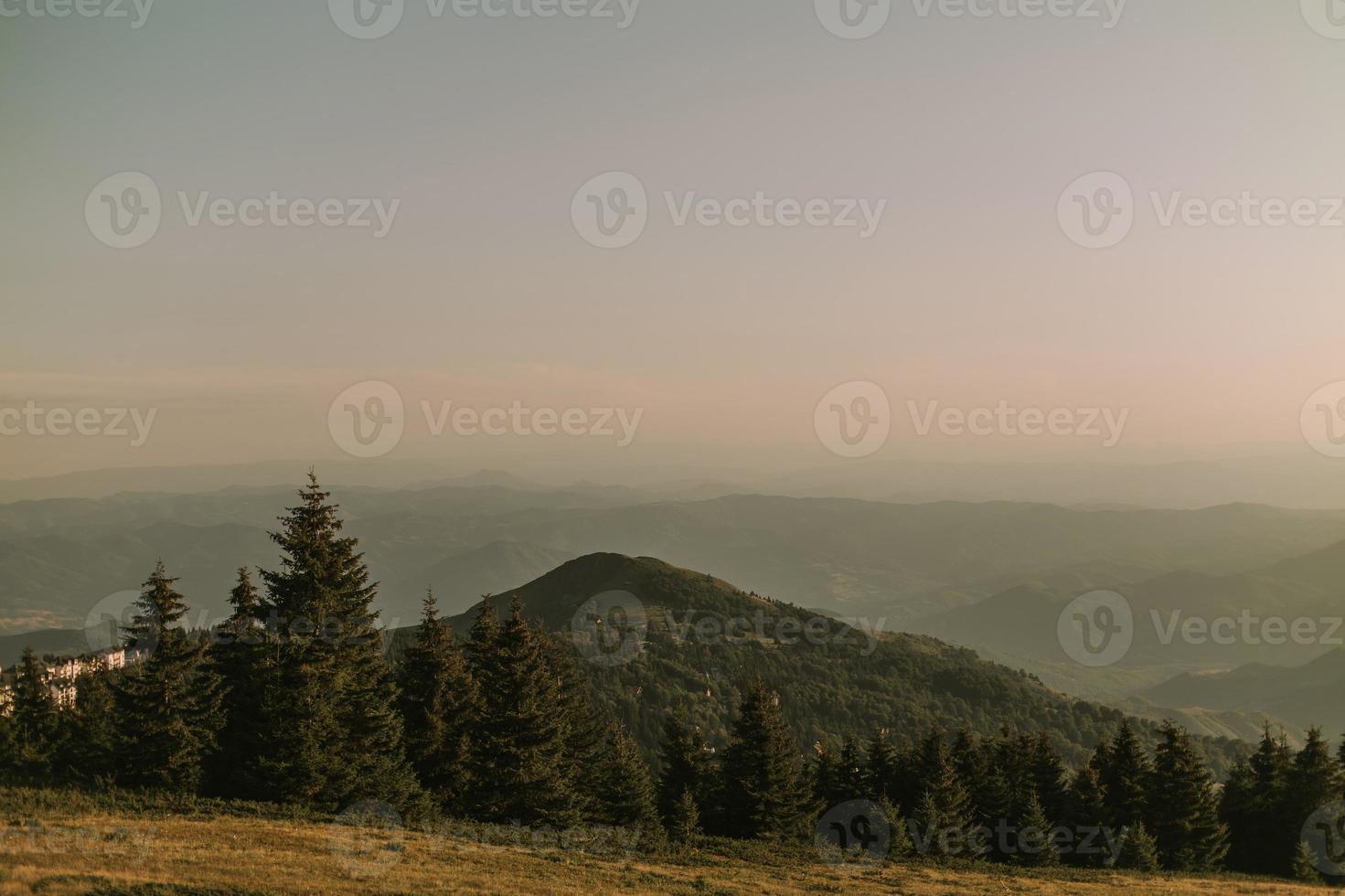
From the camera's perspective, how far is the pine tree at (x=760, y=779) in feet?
174

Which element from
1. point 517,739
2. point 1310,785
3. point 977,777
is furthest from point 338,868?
point 1310,785

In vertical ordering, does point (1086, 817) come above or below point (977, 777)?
below

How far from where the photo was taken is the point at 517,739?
41.7 metres

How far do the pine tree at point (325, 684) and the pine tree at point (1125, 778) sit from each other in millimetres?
51134

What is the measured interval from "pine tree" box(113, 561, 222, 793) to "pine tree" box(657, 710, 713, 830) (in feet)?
108

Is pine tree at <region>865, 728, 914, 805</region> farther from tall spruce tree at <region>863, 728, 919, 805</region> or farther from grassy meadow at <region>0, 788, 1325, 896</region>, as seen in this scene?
grassy meadow at <region>0, 788, 1325, 896</region>

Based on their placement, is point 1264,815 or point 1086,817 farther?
point 1264,815

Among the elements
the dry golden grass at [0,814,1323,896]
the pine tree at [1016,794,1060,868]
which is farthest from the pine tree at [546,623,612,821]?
the pine tree at [1016,794,1060,868]

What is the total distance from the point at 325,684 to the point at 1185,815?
58.0 metres

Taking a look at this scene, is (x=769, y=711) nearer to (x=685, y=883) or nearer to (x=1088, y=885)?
(x=1088, y=885)

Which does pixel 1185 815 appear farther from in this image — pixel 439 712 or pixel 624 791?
pixel 439 712

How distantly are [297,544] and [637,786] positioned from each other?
32605mm

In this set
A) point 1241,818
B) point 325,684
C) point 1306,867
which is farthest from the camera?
point 1241,818

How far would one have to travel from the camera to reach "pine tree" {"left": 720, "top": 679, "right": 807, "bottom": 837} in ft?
174
